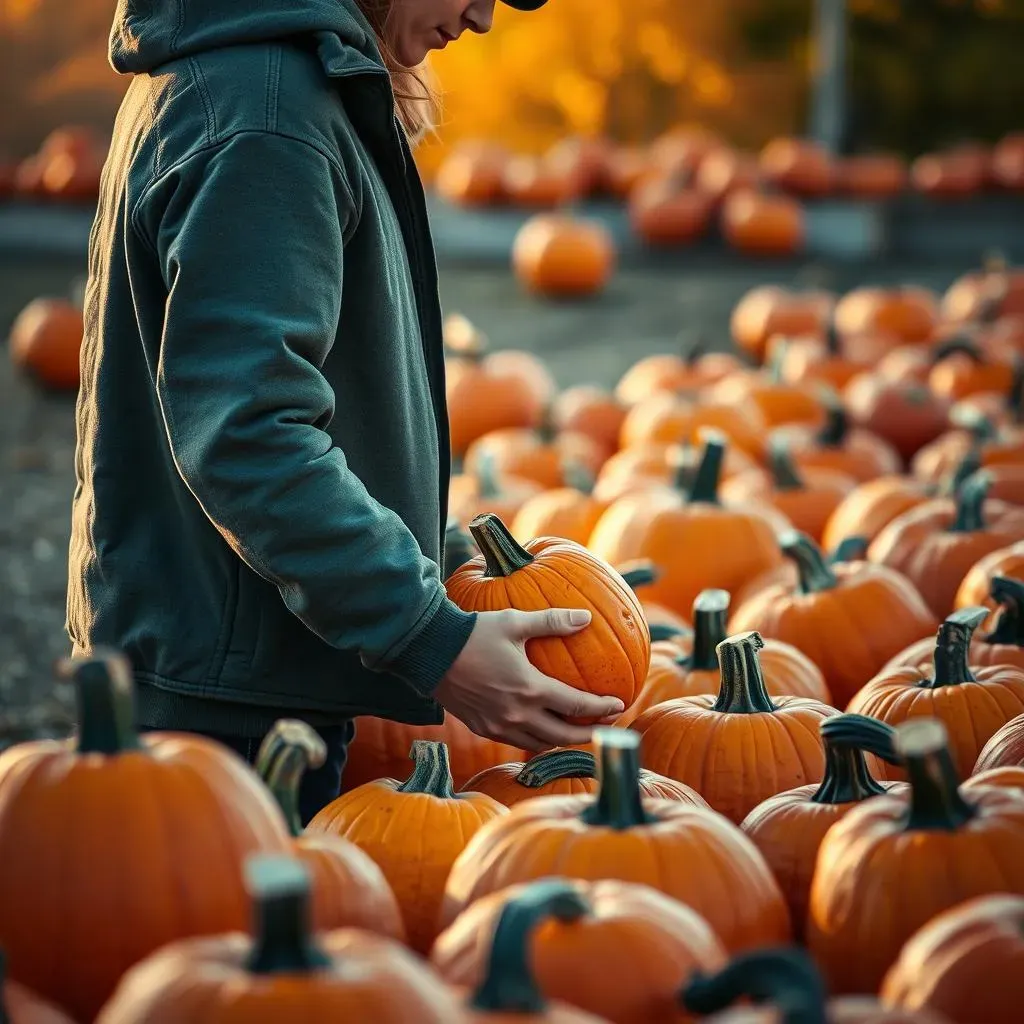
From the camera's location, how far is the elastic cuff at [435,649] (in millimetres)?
2186

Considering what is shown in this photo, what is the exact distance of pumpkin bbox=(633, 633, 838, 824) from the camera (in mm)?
2588

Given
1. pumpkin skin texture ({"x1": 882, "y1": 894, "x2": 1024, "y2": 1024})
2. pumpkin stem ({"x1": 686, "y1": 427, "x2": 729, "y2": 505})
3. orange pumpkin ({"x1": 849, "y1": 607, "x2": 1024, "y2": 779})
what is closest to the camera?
pumpkin skin texture ({"x1": 882, "y1": 894, "x2": 1024, "y2": 1024})

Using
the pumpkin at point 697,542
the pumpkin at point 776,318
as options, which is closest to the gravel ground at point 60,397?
the pumpkin at point 776,318

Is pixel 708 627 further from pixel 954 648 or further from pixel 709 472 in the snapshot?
pixel 709 472

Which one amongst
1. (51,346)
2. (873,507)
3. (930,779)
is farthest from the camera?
(51,346)

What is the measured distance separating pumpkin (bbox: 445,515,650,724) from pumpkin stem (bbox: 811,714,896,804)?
1.23 feet

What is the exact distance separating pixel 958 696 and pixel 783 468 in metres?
2.08

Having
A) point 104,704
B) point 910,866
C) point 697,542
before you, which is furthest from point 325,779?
point 697,542

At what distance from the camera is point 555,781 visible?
95.9 inches

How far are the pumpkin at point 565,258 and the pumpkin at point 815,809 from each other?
7.69 meters

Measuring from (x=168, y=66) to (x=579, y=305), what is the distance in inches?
299

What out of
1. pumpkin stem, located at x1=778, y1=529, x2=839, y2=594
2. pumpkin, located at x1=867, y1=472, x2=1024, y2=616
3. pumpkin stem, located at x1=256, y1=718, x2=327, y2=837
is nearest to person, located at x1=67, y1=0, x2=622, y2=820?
pumpkin stem, located at x1=256, y1=718, x2=327, y2=837

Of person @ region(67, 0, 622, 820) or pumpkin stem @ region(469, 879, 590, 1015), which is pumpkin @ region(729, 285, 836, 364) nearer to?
person @ region(67, 0, 622, 820)

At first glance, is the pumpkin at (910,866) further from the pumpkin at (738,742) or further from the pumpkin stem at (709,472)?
the pumpkin stem at (709,472)
